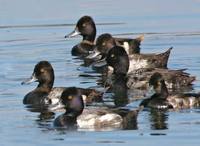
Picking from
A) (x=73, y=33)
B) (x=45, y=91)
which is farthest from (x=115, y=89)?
(x=73, y=33)

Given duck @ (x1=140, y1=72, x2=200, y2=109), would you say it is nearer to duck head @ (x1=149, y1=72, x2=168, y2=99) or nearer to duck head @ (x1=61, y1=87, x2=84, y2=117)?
duck head @ (x1=149, y1=72, x2=168, y2=99)

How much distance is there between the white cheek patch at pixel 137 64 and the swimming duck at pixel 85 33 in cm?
255

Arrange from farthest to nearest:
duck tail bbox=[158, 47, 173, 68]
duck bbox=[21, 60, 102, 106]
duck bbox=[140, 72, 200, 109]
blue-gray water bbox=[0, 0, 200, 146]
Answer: duck tail bbox=[158, 47, 173, 68]
duck bbox=[21, 60, 102, 106]
duck bbox=[140, 72, 200, 109]
blue-gray water bbox=[0, 0, 200, 146]

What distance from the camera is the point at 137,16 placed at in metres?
27.7

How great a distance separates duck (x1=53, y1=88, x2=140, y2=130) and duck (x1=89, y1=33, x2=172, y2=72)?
544 cm

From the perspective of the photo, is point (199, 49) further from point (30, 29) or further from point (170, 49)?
point (30, 29)

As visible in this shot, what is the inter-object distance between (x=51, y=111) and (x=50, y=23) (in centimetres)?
937

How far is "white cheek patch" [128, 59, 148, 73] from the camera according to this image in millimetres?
23078

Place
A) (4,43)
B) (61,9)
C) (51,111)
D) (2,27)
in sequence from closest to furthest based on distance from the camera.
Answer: (51,111)
(4,43)
(2,27)
(61,9)

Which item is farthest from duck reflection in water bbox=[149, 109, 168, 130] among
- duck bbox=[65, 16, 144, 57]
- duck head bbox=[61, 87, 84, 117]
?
duck bbox=[65, 16, 144, 57]

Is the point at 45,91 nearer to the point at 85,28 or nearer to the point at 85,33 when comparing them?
the point at 85,28

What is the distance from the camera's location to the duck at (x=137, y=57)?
22.6 meters

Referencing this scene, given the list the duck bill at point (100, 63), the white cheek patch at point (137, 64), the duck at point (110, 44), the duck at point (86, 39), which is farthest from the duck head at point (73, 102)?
the duck at point (86, 39)

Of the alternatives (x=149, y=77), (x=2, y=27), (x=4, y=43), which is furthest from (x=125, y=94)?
(x=2, y=27)
